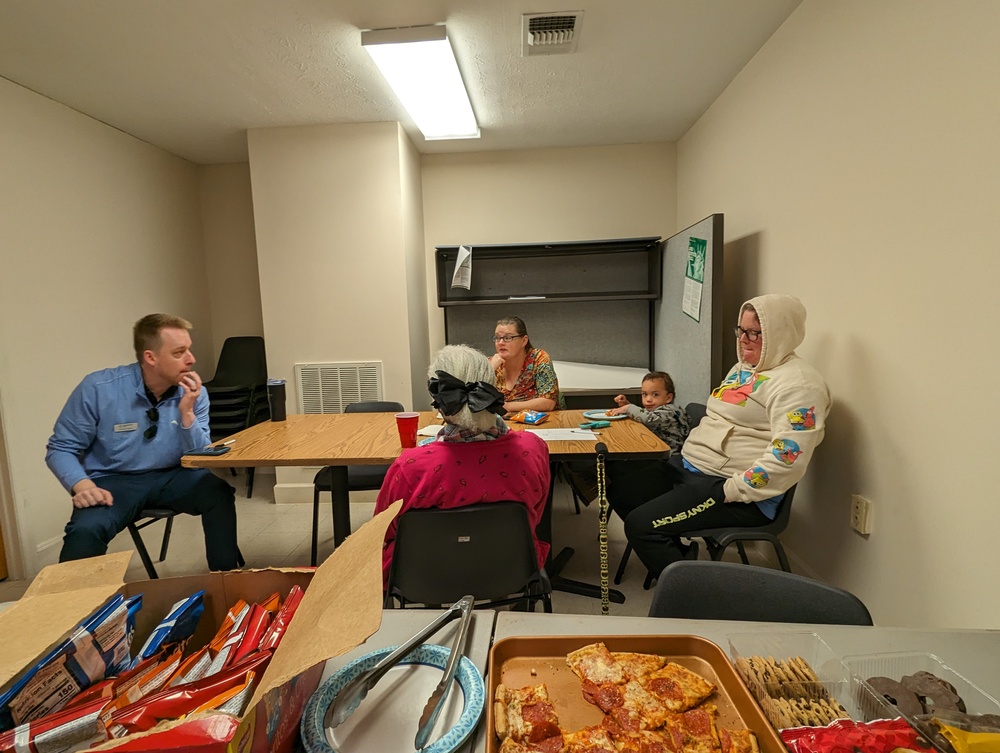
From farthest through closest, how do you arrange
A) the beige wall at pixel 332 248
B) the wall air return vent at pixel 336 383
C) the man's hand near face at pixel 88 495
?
the wall air return vent at pixel 336 383, the beige wall at pixel 332 248, the man's hand near face at pixel 88 495

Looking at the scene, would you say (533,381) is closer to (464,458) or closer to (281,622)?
(464,458)

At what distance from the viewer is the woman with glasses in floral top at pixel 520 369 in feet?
9.73

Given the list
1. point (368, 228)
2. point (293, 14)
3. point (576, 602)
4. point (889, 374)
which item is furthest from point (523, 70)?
point (576, 602)

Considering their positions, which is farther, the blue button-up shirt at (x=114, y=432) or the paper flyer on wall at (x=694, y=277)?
the paper flyer on wall at (x=694, y=277)

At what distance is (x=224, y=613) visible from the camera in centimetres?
76

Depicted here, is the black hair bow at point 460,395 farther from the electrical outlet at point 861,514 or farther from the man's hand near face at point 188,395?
the electrical outlet at point 861,514

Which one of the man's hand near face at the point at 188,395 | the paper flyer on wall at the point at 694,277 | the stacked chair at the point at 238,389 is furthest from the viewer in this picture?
the stacked chair at the point at 238,389

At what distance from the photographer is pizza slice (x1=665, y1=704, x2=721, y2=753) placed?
0.61 metres

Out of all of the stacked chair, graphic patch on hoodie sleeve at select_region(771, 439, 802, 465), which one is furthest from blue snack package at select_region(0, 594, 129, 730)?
the stacked chair

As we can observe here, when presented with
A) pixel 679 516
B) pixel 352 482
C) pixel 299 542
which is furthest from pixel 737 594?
pixel 299 542

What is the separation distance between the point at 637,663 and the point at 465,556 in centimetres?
88

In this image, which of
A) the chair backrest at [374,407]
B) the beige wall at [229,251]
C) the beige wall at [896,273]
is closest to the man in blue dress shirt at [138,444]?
the chair backrest at [374,407]

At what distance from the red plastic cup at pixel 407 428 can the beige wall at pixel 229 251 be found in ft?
10.2

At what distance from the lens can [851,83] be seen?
1.97 meters
